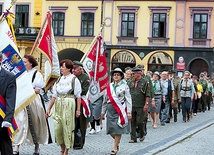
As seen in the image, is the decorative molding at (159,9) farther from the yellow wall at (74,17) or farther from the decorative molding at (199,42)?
the yellow wall at (74,17)

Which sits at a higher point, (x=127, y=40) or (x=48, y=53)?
(x=127, y=40)

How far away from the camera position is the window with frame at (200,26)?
1633 inches

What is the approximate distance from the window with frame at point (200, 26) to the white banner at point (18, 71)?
33176 mm

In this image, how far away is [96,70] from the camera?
15383 millimetres

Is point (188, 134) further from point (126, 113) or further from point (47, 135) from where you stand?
point (47, 135)

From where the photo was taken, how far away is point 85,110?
12023mm

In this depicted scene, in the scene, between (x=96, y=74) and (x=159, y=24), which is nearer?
(x=96, y=74)

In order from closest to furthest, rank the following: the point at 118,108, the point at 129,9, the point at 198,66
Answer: the point at 118,108
the point at 198,66
the point at 129,9

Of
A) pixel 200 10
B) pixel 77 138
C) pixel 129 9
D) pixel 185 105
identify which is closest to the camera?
pixel 77 138

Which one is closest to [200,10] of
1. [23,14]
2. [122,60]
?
[122,60]

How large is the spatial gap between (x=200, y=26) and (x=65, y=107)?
32716 millimetres

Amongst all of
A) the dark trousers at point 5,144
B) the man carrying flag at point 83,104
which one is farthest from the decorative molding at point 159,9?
the dark trousers at point 5,144

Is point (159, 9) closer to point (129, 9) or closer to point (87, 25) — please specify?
point (129, 9)

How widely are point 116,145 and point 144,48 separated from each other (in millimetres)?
31557
